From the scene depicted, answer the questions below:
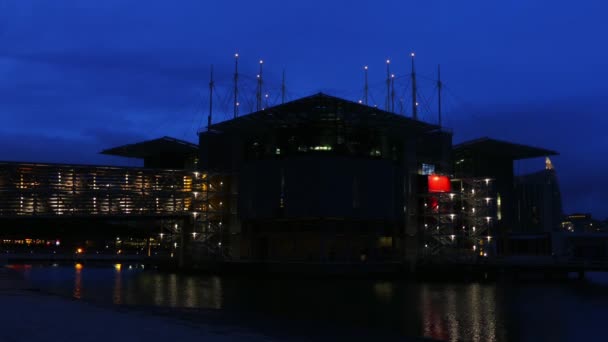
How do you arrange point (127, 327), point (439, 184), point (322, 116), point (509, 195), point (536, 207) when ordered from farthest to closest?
point (536, 207) < point (509, 195) < point (439, 184) < point (322, 116) < point (127, 327)

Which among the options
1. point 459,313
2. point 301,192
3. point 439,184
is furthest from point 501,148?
point 459,313

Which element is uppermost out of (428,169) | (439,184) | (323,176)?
(428,169)

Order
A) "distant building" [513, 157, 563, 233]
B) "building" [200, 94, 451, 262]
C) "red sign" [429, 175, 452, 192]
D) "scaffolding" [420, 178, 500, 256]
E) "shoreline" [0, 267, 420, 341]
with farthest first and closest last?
"distant building" [513, 157, 563, 233], "red sign" [429, 175, 452, 192], "scaffolding" [420, 178, 500, 256], "building" [200, 94, 451, 262], "shoreline" [0, 267, 420, 341]

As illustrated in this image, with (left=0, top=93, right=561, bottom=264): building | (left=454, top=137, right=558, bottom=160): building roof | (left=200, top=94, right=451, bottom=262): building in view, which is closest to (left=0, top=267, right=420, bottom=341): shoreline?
(left=0, top=93, right=561, bottom=264): building

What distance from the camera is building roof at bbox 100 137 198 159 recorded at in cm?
10075

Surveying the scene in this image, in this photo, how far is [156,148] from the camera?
105m

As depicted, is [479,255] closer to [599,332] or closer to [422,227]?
[422,227]

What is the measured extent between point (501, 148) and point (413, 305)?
62873 millimetres

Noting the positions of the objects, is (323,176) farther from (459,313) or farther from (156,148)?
(459,313)

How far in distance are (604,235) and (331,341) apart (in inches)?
3490

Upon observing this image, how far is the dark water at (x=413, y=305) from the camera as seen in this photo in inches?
1305

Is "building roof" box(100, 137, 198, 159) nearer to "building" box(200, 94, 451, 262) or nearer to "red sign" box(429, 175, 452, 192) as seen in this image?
"building" box(200, 94, 451, 262)

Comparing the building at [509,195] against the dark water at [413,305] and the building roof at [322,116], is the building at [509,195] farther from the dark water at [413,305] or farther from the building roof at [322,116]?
the dark water at [413,305]

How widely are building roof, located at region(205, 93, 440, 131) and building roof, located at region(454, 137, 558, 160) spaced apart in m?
12.9
